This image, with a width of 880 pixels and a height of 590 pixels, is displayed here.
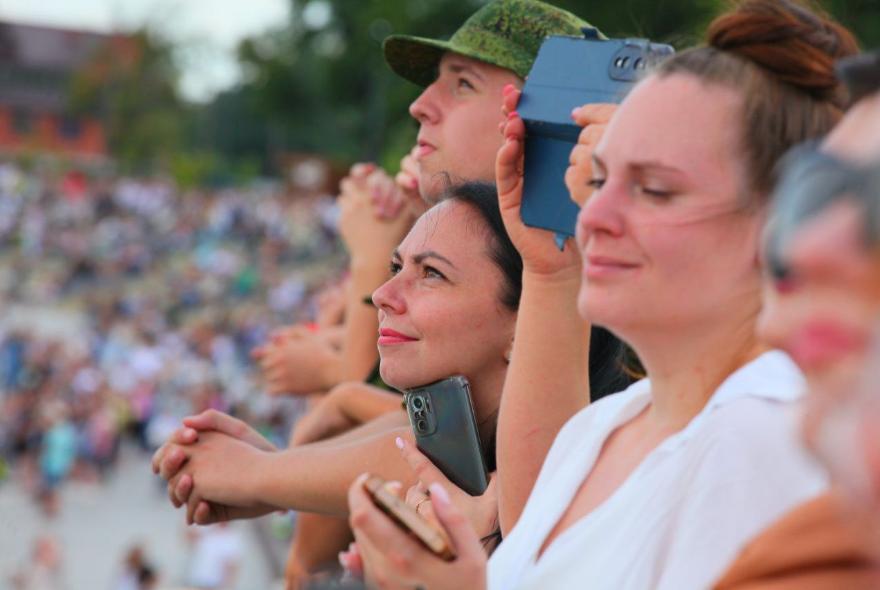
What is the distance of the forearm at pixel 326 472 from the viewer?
261cm

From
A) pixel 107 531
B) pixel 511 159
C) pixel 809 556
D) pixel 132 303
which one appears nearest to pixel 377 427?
pixel 511 159

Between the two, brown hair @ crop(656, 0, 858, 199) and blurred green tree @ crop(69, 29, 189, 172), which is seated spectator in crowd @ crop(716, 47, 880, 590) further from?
blurred green tree @ crop(69, 29, 189, 172)

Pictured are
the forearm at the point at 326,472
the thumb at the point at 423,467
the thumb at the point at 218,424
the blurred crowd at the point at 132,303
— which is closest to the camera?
the thumb at the point at 423,467

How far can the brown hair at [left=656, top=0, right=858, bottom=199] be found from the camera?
1541mm

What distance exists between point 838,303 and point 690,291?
2.03ft

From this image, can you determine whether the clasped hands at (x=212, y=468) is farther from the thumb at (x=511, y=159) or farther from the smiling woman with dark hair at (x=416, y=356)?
the thumb at (x=511, y=159)

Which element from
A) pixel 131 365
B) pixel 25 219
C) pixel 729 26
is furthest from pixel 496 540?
pixel 25 219

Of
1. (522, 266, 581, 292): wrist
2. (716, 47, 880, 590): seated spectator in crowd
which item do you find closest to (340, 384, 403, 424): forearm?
(522, 266, 581, 292): wrist

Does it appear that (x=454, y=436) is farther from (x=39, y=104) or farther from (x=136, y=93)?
(x=39, y=104)

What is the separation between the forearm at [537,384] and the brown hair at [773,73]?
498 mm

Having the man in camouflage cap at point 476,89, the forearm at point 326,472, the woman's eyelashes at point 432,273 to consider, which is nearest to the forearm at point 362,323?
the man in camouflage cap at point 476,89

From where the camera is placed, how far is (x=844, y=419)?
93cm

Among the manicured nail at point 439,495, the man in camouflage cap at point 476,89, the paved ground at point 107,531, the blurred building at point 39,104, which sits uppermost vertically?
the manicured nail at point 439,495

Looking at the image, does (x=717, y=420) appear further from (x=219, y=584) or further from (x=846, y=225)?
(x=219, y=584)
